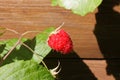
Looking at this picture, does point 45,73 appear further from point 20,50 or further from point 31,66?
point 20,50

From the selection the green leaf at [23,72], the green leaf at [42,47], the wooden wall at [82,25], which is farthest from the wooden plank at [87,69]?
the green leaf at [23,72]

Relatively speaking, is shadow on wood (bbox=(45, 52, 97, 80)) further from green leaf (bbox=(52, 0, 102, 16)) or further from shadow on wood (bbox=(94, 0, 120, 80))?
green leaf (bbox=(52, 0, 102, 16))

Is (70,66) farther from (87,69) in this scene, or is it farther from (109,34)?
(109,34)

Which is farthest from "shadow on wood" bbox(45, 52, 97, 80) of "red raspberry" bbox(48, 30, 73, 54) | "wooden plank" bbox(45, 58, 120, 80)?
"red raspberry" bbox(48, 30, 73, 54)

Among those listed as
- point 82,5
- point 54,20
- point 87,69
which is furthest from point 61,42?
point 87,69

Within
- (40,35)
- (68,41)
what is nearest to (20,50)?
(40,35)

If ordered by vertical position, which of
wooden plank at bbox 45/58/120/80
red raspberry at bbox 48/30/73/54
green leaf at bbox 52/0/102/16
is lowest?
wooden plank at bbox 45/58/120/80

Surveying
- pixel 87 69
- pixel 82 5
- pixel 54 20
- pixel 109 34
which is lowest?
pixel 87 69
